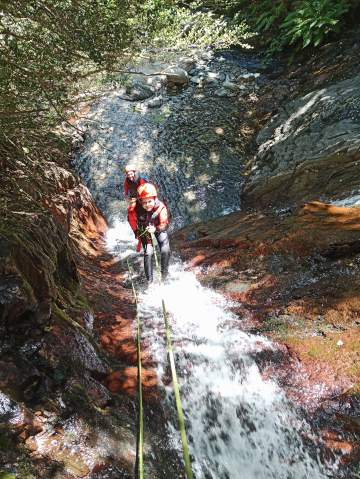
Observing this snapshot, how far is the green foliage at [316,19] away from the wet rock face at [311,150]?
11.3ft

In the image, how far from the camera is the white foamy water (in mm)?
3969

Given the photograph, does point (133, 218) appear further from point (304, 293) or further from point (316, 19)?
point (316, 19)

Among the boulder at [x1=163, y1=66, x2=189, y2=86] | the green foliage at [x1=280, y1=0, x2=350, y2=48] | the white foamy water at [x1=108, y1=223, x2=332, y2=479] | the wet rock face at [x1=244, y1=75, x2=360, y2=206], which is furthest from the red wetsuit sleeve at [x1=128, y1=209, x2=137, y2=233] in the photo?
the green foliage at [x1=280, y1=0, x2=350, y2=48]

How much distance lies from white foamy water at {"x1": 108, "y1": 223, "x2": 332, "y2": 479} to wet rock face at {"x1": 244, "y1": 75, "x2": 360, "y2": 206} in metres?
4.29

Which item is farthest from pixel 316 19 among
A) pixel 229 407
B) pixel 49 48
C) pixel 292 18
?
pixel 229 407

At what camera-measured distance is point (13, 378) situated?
11.5 feet

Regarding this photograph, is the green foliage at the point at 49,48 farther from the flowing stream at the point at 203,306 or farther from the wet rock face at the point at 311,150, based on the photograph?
the wet rock face at the point at 311,150

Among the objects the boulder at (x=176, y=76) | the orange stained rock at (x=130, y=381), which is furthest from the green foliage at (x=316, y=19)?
the orange stained rock at (x=130, y=381)

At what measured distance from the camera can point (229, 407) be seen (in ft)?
14.9

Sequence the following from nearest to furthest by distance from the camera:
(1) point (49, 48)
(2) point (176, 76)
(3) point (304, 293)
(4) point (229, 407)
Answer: (4) point (229, 407)
(1) point (49, 48)
(3) point (304, 293)
(2) point (176, 76)

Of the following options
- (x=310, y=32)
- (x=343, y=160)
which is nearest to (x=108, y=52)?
(x=343, y=160)

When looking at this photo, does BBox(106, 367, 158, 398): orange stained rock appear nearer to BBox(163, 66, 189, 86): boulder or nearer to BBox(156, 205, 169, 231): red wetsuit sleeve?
BBox(156, 205, 169, 231): red wetsuit sleeve

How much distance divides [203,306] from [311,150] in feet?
18.9

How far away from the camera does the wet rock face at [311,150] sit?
891cm
